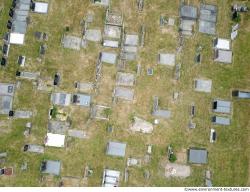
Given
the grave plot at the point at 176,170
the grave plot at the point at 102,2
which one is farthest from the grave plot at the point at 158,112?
the grave plot at the point at 102,2

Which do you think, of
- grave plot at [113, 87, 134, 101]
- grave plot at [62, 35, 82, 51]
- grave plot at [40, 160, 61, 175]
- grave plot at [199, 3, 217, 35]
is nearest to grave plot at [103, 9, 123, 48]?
grave plot at [62, 35, 82, 51]

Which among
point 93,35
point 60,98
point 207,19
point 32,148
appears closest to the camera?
point 32,148

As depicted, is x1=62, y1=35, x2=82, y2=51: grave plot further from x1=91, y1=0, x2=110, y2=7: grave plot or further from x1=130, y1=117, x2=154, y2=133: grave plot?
x1=130, y1=117, x2=154, y2=133: grave plot

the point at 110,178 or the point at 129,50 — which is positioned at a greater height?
the point at 129,50

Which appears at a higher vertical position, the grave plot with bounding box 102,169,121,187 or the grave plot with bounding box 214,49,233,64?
the grave plot with bounding box 214,49,233,64

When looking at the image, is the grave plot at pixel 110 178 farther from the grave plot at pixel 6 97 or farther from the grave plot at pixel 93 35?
the grave plot at pixel 93 35

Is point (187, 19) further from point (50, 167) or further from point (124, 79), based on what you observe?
point (50, 167)

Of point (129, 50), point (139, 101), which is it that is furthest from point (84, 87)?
point (129, 50)

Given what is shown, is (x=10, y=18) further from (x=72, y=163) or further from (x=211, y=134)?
(x=211, y=134)
